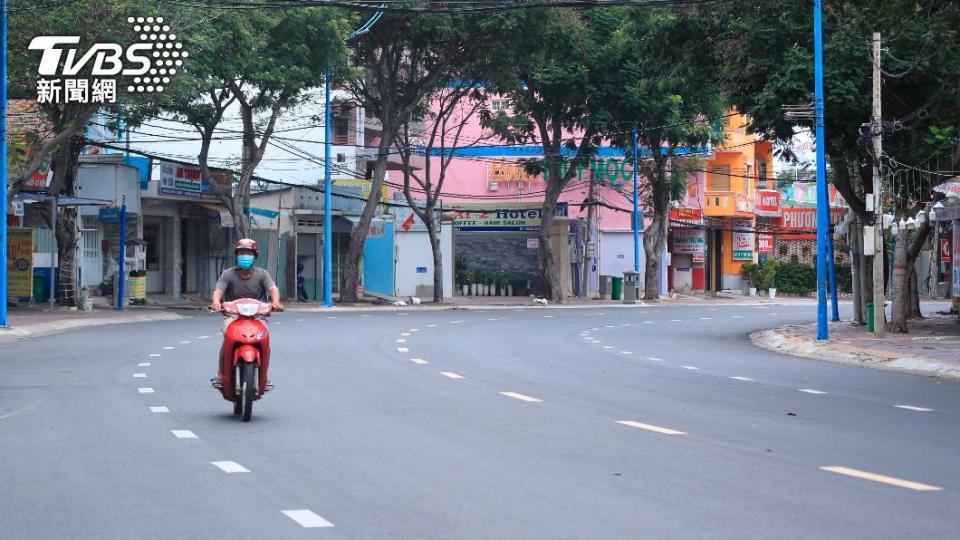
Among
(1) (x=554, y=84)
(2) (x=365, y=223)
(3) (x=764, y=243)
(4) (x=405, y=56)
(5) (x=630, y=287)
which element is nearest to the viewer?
(2) (x=365, y=223)

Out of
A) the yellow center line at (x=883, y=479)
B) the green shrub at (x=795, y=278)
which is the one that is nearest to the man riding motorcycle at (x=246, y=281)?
the yellow center line at (x=883, y=479)

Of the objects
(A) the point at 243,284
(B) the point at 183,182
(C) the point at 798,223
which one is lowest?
(A) the point at 243,284

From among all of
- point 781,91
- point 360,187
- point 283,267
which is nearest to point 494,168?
point 360,187

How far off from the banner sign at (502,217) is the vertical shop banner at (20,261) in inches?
1081

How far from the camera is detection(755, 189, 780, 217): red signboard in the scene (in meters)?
76.2

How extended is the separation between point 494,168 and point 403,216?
9.29m

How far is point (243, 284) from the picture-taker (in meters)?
13.5

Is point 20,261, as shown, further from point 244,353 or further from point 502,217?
point 502,217

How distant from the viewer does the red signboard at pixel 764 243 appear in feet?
251

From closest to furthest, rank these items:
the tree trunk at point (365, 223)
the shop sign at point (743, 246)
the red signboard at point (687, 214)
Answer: the tree trunk at point (365, 223)
the red signboard at point (687, 214)
the shop sign at point (743, 246)

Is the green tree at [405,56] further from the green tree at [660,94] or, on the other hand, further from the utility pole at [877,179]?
the utility pole at [877,179]

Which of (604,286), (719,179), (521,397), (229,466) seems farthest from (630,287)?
(229,466)

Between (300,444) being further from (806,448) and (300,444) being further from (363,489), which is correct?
(806,448)

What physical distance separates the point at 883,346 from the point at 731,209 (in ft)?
159
